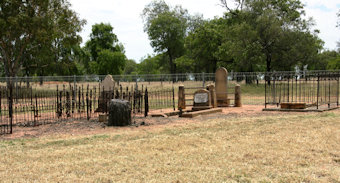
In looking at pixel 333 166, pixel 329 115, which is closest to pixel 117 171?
pixel 333 166

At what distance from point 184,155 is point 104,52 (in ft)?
161

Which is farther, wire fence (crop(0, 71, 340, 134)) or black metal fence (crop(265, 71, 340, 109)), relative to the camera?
black metal fence (crop(265, 71, 340, 109))

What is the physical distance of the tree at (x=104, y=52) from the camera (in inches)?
2112

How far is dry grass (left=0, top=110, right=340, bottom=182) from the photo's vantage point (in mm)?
Answer: 5176

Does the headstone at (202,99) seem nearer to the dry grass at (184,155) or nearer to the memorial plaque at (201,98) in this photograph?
the memorial plaque at (201,98)

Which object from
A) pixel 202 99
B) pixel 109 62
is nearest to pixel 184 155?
pixel 202 99

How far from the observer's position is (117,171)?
544 cm

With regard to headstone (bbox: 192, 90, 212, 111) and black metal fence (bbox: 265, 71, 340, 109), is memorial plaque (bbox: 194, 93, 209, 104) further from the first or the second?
black metal fence (bbox: 265, 71, 340, 109)

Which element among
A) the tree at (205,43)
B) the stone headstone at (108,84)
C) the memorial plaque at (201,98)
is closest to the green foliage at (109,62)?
the tree at (205,43)

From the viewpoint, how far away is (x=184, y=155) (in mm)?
6445

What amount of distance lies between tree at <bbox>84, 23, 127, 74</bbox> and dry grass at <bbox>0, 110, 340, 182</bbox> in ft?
149

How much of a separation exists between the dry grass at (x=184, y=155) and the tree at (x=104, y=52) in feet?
149

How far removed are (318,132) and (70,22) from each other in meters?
28.3

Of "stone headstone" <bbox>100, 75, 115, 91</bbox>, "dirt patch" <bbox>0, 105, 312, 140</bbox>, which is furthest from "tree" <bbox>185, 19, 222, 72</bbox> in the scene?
"dirt patch" <bbox>0, 105, 312, 140</bbox>
